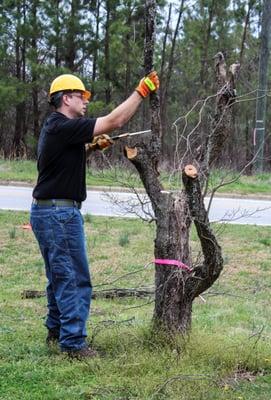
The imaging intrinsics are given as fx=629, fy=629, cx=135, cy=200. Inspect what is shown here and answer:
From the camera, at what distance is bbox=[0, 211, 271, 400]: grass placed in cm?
376

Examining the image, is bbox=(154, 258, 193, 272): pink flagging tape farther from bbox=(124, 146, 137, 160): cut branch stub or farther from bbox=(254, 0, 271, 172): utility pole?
bbox=(254, 0, 271, 172): utility pole

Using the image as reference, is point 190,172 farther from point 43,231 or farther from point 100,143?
point 43,231

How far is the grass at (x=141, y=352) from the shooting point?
3756mm

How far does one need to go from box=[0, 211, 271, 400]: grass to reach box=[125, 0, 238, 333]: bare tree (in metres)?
0.26

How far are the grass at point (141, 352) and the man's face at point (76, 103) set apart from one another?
4.88ft

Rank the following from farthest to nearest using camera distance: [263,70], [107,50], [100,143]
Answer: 1. [107,50]
2. [263,70]
3. [100,143]

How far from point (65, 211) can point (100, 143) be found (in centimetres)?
61

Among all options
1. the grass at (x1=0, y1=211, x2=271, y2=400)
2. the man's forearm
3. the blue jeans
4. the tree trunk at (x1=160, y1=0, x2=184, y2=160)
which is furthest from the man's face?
the tree trunk at (x1=160, y1=0, x2=184, y2=160)

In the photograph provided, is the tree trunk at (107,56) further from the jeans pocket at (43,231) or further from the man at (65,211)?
the jeans pocket at (43,231)

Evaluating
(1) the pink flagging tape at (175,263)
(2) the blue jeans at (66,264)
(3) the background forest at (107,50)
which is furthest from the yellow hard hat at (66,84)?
(3) the background forest at (107,50)

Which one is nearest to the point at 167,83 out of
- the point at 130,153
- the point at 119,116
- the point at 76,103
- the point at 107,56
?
the point at 107,56

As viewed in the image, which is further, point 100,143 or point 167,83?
point 167,83

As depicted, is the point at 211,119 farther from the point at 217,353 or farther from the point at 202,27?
the point at 202,27

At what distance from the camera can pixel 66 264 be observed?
4.25 meters
